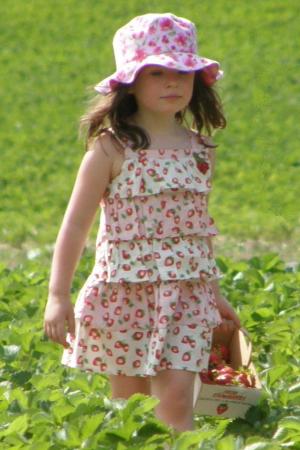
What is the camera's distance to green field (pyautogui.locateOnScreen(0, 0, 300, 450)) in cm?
516

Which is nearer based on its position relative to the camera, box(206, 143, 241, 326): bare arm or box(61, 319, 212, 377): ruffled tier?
box(61, 319, 212, 377): ruffled tier

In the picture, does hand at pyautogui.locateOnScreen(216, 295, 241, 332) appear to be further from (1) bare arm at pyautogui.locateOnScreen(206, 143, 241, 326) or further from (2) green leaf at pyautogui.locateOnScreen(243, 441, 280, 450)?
(2) green leaf at pyautogui.locateOnScreen(243, 441, 280, 450)

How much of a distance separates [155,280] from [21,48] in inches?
614

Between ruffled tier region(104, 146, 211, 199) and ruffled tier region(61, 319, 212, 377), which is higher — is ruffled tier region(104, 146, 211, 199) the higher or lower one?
the higher one

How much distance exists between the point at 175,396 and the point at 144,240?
0.52m

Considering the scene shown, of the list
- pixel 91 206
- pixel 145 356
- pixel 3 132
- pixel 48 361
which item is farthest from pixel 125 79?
pixel 3 132

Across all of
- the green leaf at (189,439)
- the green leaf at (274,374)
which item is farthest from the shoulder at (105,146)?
the green leaf at (274,374)

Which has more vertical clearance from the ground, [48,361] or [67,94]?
[67,94]

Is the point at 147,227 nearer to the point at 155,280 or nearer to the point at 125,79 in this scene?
the point at 155,280

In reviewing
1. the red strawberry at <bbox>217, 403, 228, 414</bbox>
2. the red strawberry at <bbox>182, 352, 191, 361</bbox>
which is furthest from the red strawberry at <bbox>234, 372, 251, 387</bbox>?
the red strawberry at <bbox>182, 352, 191, 361</bbox>

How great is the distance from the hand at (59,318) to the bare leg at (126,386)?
0.27 meters

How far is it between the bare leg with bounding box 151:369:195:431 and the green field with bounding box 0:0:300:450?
0.22 feet

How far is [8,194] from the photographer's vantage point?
12.8m

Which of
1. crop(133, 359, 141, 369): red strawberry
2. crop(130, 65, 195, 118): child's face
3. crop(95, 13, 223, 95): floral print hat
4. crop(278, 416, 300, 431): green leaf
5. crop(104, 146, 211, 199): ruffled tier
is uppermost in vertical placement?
crop(95, 13, 223, 95): floral print hat
